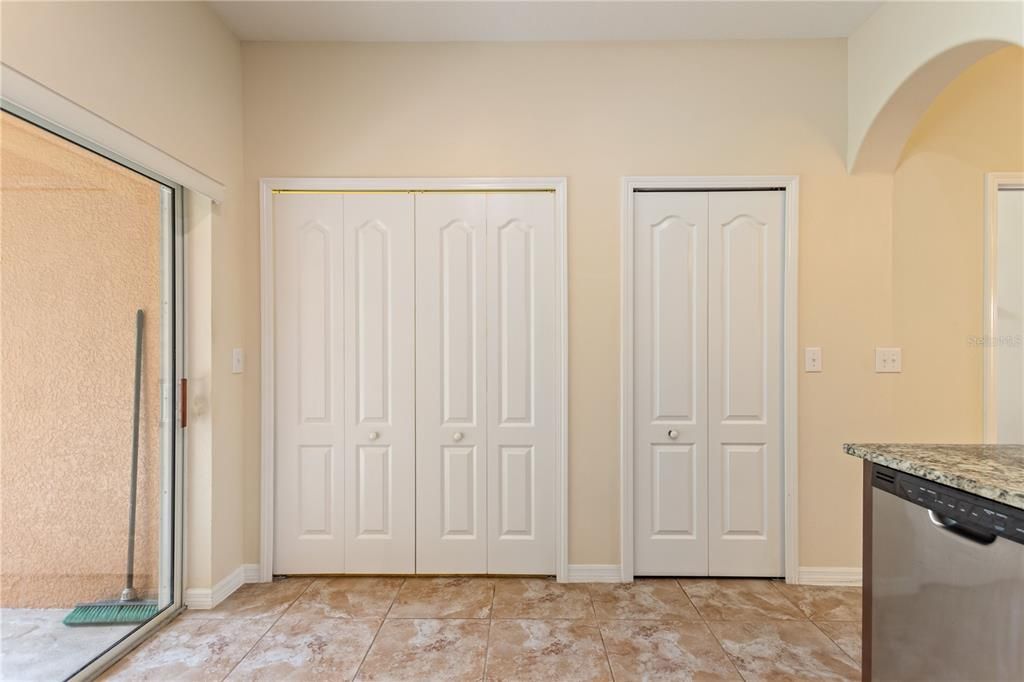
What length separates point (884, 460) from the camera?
156 centimetres

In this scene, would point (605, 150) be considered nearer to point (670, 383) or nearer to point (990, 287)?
point (670, 383)

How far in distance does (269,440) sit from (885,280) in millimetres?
3227

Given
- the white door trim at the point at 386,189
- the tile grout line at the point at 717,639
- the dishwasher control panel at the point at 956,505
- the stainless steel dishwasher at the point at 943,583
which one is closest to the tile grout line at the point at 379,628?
the white door trim at the point at 386,189

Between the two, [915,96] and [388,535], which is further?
[388,535]

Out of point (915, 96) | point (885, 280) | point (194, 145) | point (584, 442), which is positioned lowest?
point (584, 442)

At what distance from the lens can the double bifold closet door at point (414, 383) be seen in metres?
2.80

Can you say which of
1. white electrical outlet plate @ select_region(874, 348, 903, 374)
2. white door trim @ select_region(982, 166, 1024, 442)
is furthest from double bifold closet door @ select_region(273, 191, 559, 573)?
white door trim @ select_region(982, 166, 1024, 442)

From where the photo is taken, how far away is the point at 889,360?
2744 mm

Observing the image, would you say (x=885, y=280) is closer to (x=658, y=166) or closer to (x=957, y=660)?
(x=658, y=166)

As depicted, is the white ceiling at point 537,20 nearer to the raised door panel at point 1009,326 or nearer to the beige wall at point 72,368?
the beige wall at point 72,368

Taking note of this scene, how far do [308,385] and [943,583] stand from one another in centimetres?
261

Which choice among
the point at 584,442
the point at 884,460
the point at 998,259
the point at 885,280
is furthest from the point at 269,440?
the point at 998,259

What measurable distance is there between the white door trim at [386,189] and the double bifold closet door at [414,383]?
4 cm

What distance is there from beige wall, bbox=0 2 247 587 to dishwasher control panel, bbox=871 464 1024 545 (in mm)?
2647
